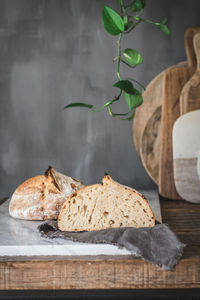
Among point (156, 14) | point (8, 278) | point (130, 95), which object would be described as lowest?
point (8, 278)

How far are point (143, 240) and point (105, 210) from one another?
158 millimetres

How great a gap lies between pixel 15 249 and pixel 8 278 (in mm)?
66

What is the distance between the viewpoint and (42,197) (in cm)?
109

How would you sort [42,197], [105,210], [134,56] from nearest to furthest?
[105,210] < [42,197] < [134,56]

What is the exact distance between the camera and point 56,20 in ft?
5.01

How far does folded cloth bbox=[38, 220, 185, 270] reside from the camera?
0.79 meters

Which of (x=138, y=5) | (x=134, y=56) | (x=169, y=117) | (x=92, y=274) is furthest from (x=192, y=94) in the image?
(x=92, y=274)

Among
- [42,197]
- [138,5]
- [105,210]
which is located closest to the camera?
[105,210]

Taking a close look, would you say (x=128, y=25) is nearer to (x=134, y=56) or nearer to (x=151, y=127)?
(x=134, y=56)

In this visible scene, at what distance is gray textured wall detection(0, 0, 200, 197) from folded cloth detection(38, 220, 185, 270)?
2.19ft

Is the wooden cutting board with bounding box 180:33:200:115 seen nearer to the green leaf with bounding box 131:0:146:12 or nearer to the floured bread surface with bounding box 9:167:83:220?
the green leaf with bounding box 131:0:146:12

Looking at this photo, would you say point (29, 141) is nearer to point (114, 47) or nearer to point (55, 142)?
point (55, 142)

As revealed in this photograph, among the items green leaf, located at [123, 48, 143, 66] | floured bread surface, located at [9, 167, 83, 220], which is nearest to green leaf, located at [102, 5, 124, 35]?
green leaf, located at [123, 48, 143, 66]

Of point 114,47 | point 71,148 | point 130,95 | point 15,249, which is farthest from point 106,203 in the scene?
point 114,47
